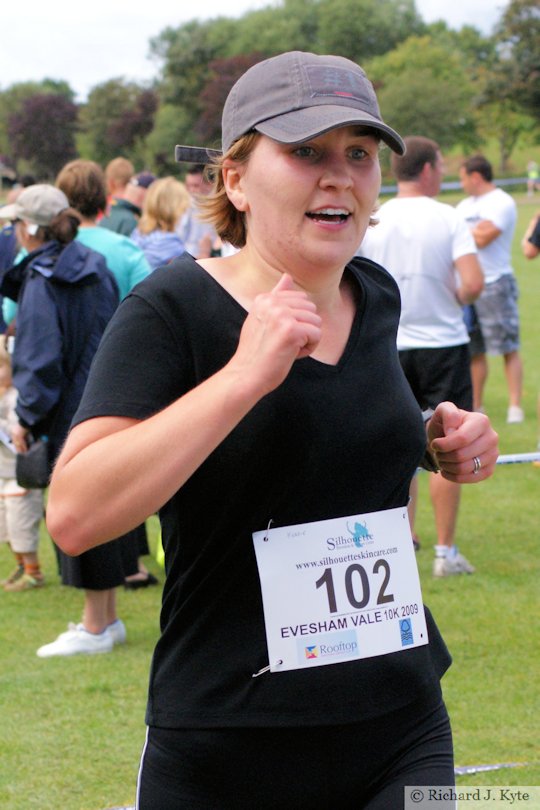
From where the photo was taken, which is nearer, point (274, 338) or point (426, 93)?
point (274, 338)

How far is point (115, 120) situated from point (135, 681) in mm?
111829

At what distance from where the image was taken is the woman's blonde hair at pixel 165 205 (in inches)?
363

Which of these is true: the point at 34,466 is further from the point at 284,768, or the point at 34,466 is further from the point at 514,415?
the point at 514,415

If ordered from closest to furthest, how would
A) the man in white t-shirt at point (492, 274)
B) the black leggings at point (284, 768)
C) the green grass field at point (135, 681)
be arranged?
the black leggings at point (284, 768) → the green grass field at point (135, 681) → the man in white t-shirt at point (492, 274)

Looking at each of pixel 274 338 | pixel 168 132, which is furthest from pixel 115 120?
pixel 274 338

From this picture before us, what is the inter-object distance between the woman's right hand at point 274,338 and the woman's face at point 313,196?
0.25 meters

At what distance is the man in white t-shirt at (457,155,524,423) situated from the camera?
1075cm

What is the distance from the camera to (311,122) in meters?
2.07

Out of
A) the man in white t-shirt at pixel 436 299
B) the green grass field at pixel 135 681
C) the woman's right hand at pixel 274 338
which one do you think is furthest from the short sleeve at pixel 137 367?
the man in white t-shirt at pixel 436 299

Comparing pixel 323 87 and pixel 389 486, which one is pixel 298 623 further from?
pixel 323 87

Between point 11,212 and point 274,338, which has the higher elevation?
point 274,338

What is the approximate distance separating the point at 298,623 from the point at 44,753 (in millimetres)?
2943

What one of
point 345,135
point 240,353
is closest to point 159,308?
point 240,353

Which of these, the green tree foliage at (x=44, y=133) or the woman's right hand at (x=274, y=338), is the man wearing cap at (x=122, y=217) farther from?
the green tree foliage at (x=44, y=133)
